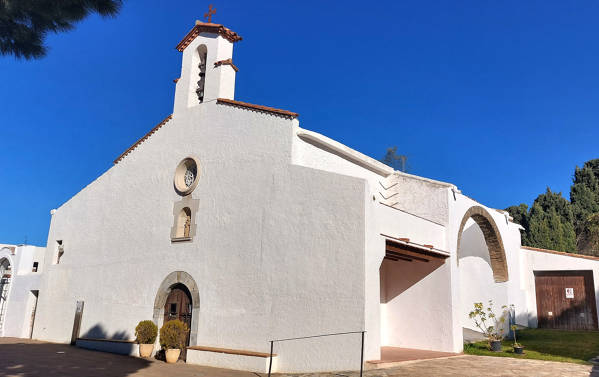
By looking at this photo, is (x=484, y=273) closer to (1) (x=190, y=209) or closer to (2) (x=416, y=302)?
(2) (x=416, y=302)

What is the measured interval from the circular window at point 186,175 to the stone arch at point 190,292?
2.54 metres

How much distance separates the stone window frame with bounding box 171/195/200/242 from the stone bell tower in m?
3.11

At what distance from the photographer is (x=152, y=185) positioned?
15422 mm

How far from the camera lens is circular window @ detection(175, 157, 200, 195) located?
1420cm

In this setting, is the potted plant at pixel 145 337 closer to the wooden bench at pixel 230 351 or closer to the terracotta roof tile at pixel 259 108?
the wooden bench at pixel 230 351

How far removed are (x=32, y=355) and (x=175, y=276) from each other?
4259 millimetres

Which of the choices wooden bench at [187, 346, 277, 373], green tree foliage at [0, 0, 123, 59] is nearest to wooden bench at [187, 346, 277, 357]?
wooden bench at [187, 346, 277, 373]

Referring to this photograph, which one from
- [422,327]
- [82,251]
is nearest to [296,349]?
[422,327]

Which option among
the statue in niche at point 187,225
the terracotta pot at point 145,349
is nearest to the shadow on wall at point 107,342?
the terracotta pot at point 145,349

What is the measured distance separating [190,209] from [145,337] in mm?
3805

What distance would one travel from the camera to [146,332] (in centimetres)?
1303

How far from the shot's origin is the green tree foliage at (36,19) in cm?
658

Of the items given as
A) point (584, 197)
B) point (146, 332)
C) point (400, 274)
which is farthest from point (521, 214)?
point (146, 332)

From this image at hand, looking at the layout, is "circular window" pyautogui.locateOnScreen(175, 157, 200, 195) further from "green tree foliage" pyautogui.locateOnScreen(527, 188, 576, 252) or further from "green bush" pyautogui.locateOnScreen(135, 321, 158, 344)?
"green tree foliage" pyautogui.locateOnScreen(527, 188, 576, 252)
